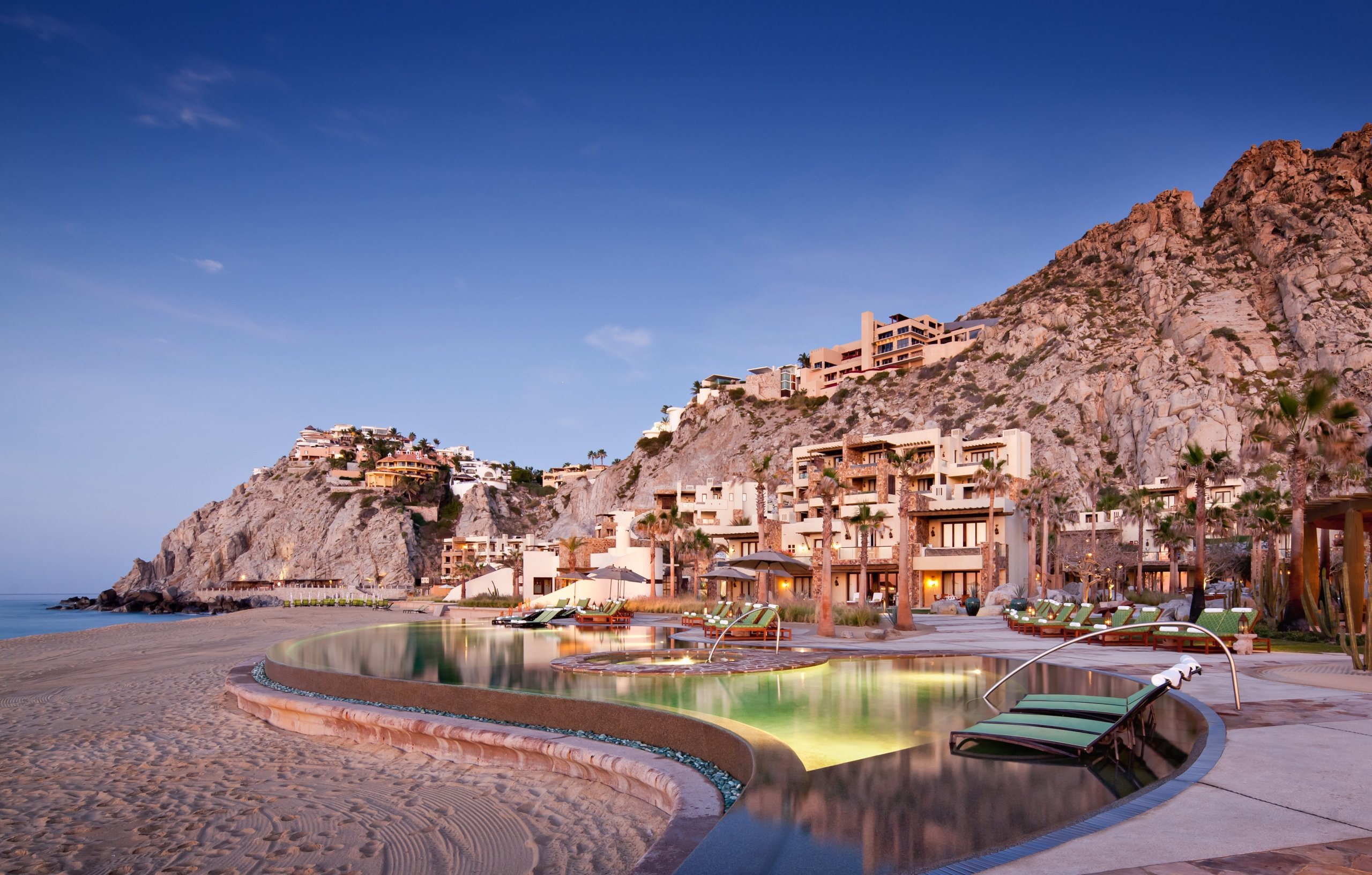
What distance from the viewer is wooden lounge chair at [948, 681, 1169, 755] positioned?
6613 millimetres

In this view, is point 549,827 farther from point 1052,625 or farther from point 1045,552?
point 1045,552

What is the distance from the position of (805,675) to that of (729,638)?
22.4 feet

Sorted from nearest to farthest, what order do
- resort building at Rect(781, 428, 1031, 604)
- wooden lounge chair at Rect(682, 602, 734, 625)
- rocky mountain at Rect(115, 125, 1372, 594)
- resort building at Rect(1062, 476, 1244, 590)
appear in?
wooden lounge chair at Rect(682, 602, 734, 625) → resort building at Rect(781, 428, 1031, 604) → resort building at Rect(1062, 476, 1244, 590) → rocky mountain at Rect(115, 125, 1372, 594)

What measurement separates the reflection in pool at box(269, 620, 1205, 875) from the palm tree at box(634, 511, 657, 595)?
85.7 feet

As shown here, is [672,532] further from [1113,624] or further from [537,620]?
[1113,624]

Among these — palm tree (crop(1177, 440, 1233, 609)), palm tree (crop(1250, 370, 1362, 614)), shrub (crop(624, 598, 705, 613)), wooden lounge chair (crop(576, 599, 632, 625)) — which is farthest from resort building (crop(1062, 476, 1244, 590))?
wooden lounge chair (crop(576, 599, 632, 625))

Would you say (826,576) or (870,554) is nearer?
(826,576)

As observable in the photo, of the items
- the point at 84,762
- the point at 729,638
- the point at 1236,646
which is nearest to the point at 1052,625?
the point at 1236,646

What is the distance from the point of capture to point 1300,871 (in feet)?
11.9

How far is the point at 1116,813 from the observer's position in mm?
4629

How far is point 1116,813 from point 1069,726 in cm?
253

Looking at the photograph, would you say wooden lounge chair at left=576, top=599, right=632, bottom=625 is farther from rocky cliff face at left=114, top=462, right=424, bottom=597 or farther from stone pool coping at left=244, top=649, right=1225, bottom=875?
rocky cliff face at left=114, top=462, right=424, bottom=597

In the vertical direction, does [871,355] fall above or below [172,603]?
above

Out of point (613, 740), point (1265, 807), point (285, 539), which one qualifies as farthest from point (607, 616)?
point (285, 539)
